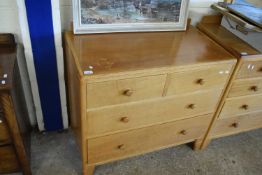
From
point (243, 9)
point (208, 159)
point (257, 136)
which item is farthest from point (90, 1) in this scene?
point (257, 136)

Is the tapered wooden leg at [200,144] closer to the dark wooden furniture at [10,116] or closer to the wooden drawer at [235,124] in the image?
the wooden drawer at [235,124]

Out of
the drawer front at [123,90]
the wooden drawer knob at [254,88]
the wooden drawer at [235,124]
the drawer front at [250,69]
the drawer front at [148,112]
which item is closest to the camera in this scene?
the drawer front at [123,90]

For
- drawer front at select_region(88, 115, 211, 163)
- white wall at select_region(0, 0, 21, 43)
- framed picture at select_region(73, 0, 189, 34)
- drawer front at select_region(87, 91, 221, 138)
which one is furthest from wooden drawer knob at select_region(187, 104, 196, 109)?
white wall at select_region(0, 0, 21, 43)

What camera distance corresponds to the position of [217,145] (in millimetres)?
1708

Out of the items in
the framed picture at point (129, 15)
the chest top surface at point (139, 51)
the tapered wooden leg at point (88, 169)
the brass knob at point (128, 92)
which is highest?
the framed picture at point (129, 15)

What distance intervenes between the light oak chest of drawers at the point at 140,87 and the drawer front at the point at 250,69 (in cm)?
8

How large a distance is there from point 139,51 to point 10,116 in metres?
0.65

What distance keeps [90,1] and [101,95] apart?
0.50m

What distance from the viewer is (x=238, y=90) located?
137cm

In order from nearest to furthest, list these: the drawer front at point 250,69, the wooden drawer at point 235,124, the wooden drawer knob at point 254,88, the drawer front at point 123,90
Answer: the drawer front at point 123,90
the drawer front at point 250,69
the wooden drawer knob at point 254,88
the wooden drawer at point 235,124

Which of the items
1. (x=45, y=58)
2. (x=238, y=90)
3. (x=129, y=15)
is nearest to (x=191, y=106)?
(x=238, y=90)

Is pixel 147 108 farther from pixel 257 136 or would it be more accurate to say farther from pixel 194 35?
pixel 257 136

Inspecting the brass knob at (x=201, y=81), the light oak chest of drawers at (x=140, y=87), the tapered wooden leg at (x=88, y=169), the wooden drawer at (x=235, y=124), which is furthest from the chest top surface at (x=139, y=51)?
the tapered wooden leg at (x=88, y=169)

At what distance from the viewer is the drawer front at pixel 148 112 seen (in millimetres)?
1141
